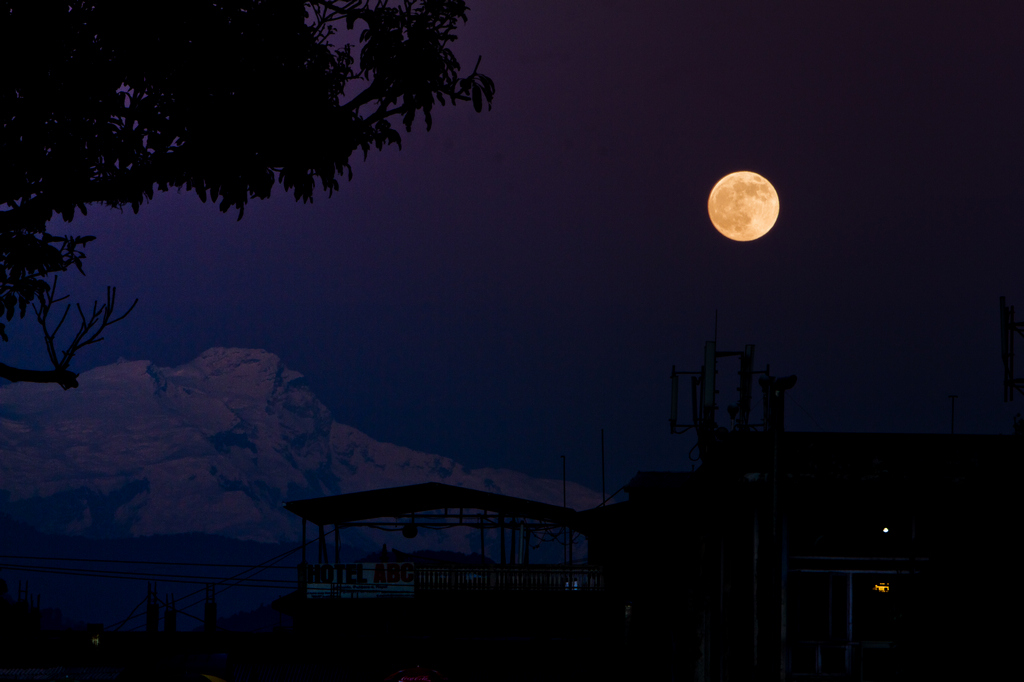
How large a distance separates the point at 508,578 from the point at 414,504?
4202 mm

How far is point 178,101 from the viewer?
413 inches

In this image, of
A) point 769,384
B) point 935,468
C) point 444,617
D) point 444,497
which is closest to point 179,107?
point 769,384

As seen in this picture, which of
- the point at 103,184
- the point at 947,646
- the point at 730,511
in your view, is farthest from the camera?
the point at 730,511

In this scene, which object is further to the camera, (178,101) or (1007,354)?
(1007,354)

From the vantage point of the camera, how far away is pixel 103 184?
9.65 meters

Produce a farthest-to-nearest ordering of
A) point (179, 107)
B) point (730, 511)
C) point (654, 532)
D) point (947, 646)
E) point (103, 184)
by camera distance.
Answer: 1. point (654, 532)
2. point (730, 511)
3. point (947, 646)
4. point (179, 107)
5. point (103, 184)

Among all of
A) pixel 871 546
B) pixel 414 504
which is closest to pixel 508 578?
pixel 414 504

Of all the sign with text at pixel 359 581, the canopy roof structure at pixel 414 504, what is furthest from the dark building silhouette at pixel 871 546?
the sign with text at pixel 359 581

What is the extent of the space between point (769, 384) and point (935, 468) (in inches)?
135

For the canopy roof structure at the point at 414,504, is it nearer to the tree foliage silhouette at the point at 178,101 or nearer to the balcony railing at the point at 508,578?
the balcony railing at the point at 508,578

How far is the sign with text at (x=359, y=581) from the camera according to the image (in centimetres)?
3678

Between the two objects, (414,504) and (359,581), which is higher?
(414,504)

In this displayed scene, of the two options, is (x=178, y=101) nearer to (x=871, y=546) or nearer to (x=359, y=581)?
(x=871, y=546)

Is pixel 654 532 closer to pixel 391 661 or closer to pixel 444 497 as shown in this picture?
pixel 444 497
